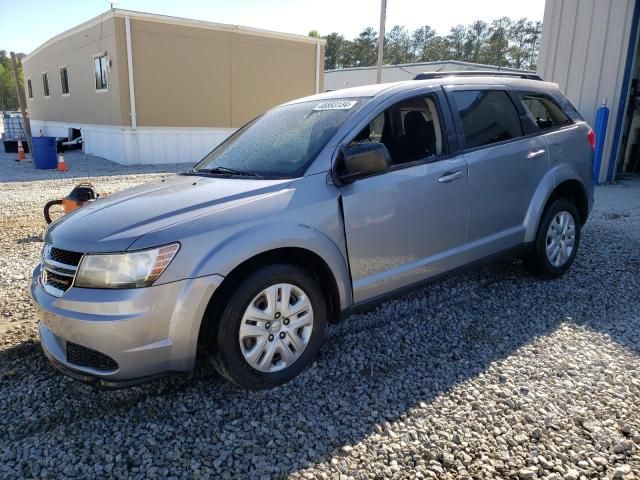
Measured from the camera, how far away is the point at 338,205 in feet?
9.95

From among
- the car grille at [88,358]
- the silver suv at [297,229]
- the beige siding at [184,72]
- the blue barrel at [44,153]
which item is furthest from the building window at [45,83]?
the car grille at [88,358]

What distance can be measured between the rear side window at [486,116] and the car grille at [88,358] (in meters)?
2.88

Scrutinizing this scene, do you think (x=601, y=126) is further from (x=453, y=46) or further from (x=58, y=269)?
(x=453, y=46)

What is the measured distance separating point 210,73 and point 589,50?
11.5 meters

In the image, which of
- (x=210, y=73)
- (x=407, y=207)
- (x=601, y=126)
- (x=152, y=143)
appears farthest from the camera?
(x=210, y=73)

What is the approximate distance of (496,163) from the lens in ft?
12.7

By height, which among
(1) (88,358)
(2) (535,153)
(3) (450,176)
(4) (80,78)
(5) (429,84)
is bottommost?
(1) (88,358)

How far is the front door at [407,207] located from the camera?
316cm

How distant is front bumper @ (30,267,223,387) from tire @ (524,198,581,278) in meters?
3.11

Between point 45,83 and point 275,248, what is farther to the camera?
point 45,83

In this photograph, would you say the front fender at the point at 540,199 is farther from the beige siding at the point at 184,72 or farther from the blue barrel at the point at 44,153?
the beige siding at the point at 184,72

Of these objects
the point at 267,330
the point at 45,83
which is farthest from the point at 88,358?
the point at 45,83

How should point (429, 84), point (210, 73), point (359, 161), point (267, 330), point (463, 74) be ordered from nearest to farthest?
1. point (267, 330)
2. point (359, 161)
3. point (429, 84)
4. point (463, 74)
5. point (210, 73)

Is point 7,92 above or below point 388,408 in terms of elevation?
above
